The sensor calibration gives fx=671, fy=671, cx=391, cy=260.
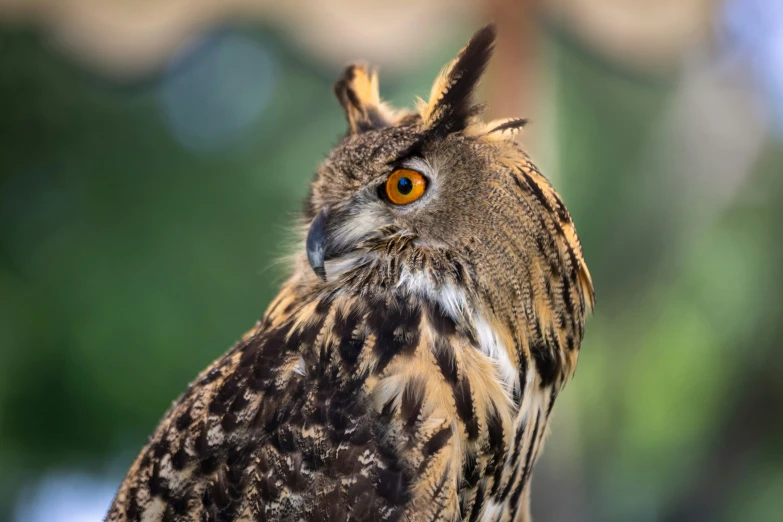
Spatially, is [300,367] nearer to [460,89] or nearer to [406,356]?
[406,356]

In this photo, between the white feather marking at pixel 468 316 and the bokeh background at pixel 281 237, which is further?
the bokeh background at pixel 281 237

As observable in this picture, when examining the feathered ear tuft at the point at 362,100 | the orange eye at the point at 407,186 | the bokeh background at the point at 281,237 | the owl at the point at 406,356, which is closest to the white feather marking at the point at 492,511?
the owl at the point at 406,356

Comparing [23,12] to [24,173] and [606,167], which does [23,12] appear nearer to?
[24,173]

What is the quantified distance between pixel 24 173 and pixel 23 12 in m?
0.79

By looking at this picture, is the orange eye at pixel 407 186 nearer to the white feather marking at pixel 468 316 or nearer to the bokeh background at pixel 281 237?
the white feather marking at pixel 468 316

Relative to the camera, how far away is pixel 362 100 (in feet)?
3.73

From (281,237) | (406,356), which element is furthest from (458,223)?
(281,237)

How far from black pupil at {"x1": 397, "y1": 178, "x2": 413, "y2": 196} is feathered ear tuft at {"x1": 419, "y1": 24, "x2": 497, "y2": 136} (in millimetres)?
76

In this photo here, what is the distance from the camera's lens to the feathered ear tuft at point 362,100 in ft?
3.62

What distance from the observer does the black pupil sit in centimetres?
91

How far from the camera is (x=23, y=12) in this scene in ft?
8.86

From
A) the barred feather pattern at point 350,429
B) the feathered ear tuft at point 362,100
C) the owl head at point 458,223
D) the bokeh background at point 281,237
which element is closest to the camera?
the barred feather pattern at point 350,429

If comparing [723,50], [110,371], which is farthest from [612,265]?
[110,371]

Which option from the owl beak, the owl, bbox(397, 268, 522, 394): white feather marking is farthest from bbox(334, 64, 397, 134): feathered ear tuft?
bbox(397, 268, 522, 394): white feather marking
